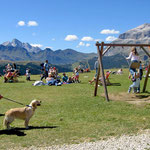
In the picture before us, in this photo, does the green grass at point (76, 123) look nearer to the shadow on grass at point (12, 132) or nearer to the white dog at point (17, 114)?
the shadow on grass at point (12, 132)

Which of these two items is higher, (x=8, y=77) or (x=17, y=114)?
(x=8, y=77)

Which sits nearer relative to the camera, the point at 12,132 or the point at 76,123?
the point at 12,132

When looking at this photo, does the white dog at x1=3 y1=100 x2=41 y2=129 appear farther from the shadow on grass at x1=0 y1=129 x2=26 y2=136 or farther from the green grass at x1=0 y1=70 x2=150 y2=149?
the green grass at x1=0 y1=70 x2=150 y2=149

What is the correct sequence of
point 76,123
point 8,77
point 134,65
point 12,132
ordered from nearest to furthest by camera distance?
point 12,132, point 76,123, point 134,65, point 8,77

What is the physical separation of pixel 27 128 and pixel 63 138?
1.70m


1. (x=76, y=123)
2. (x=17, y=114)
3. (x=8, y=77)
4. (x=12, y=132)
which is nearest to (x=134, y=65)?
(x=76, y=123)

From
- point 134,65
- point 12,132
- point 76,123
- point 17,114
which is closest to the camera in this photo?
point 12,132

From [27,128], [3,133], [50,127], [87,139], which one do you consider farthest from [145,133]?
[3,133]

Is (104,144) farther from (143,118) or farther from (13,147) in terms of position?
(143,118)

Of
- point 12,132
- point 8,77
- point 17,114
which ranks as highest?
point 8,77

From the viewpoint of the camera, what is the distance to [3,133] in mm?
7094

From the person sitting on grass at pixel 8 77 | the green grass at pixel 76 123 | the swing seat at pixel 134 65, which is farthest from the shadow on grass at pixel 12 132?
the person sitting on grass at pixel 8 77

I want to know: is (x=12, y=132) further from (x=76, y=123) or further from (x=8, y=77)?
(x=8, y=77)

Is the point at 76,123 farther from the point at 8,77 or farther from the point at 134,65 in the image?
the point at 8,77
